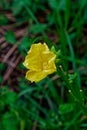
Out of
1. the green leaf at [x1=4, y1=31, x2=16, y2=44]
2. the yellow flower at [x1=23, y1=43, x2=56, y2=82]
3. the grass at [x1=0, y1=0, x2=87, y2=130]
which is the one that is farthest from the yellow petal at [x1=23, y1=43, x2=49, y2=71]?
the green leaf at [x1=4, y1=31, x2=16, y2=44]

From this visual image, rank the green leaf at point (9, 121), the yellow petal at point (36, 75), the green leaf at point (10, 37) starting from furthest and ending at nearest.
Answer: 1. the green leaf at point (10, 37)
2. the green leaf at point (9, 121)
3. the yellow petal at point (36, 75)

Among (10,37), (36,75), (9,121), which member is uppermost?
(36,75)

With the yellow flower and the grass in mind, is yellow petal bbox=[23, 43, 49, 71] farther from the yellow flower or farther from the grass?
the grass

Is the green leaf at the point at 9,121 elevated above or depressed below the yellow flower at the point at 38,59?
below

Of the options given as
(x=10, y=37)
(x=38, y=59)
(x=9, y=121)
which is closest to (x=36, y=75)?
(x=38, y=59)

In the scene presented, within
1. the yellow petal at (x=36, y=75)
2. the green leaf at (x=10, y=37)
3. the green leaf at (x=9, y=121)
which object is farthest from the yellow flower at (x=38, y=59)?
the green leaf at (x=10, y=37)

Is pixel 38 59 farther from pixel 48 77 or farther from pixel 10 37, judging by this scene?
pixel 10 37

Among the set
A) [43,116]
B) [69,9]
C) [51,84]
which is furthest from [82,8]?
[43,116]

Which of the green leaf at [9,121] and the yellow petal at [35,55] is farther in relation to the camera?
the green leaf at [9,121]

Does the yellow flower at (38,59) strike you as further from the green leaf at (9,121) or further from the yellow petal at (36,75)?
the green leaf at (9,121)
